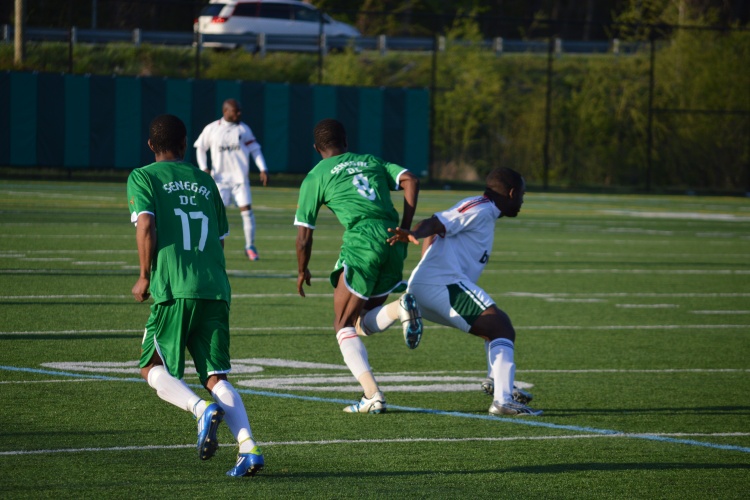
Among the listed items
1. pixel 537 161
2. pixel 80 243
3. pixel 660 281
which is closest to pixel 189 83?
pixel 537 161

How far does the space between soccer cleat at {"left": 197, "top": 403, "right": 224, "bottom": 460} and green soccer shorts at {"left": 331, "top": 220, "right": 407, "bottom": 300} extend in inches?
84.1

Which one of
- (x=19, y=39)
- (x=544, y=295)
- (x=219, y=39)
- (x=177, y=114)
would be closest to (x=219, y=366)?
(x=544, y=295)

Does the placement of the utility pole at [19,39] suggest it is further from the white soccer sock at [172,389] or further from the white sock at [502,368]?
the white soccer sock at [172,389]

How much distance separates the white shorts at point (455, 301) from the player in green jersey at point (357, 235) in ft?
0.70

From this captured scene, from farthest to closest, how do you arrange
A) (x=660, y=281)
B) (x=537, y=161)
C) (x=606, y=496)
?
(x=537, y=161), (x=660, y=281), (x=606, y=496)

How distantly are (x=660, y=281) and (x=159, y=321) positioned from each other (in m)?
10.6

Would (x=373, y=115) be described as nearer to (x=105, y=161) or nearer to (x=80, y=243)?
(x=105, y=161)

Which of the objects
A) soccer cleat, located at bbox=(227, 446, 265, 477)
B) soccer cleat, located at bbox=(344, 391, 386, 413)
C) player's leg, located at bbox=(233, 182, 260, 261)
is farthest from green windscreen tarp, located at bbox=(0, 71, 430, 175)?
soccer cleat, located at bbox=(227, 446, 265, 477)

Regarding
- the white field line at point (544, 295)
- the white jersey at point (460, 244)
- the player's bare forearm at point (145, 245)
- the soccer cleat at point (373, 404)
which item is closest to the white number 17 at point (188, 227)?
the player's bare forearm at point (145, 245)

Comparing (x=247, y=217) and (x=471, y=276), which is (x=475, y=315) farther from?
(x=247, y=217)

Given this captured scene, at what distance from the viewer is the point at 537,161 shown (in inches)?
1524

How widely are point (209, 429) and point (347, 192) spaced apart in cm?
252

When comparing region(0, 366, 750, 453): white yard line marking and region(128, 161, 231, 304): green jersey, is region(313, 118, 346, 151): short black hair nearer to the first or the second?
region(0, 366, 750, 453): white yard line marking

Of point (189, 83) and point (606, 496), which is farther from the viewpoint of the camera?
point (189, 83)
